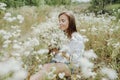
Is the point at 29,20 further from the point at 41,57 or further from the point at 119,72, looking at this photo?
the point at 41,57

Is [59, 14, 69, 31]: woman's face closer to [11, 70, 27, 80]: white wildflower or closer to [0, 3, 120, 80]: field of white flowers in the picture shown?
[0, 3, 120, 80]: field of white flowers

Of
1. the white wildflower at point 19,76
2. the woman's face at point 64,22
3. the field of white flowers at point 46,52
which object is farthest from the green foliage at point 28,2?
the white wildflower at point 19,76

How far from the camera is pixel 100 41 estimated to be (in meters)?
6.48

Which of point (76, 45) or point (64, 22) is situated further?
point (64, 22)

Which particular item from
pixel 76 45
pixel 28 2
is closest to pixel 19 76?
pixel 76 45

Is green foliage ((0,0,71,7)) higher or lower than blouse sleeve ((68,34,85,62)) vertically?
lower

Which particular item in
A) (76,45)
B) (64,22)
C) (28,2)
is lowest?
(28,2)

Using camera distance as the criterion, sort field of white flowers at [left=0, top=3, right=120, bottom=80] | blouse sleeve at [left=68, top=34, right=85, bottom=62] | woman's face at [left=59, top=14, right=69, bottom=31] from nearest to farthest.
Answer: field of white flowers at [left=0, top=3, right=120, bottom=80] < blouse sleeve at [left=68, top=34, right=85, bottom=62] < woman's face at [left=59, top=14, right=69, bottom=31]

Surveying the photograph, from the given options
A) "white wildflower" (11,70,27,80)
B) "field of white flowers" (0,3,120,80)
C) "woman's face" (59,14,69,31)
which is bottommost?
"field of white flowers" (0,3,120,80)

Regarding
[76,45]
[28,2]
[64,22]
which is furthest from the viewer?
[28,2]

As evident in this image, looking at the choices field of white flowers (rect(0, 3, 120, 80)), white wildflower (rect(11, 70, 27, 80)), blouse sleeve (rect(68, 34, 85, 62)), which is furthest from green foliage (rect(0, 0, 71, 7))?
white wildflower (rect(11, 70, 27, 80))

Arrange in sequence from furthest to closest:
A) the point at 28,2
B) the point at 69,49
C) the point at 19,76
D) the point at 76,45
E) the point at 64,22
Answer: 1. the point at 28,2
2. the point at 64,22
3. the point at 76,45
4. the point at 69,49
5. the point at 19,76

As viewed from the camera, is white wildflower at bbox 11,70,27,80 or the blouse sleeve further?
the blouse sleeve

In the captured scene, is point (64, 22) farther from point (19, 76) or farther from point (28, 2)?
point (28, 2)
